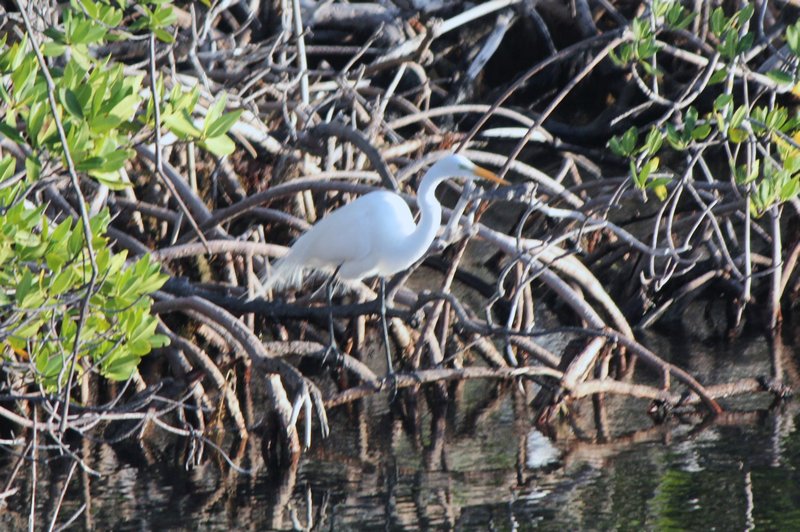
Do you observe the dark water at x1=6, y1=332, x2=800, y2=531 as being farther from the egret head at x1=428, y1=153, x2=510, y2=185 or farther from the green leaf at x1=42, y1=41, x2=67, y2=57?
the green leaf at x1=42, y1=41, x2=67, y2=57

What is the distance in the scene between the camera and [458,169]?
184 inches

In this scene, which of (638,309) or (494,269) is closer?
(638,309)

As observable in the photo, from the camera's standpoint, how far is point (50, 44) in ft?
9.97

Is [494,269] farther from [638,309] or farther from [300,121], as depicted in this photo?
[300,121]

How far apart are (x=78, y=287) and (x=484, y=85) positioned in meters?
6.31

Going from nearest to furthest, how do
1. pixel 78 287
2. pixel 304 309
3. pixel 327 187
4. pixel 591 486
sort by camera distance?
pixel 78 287
pixel 591 486
pixel 304 309
pixel 327 187

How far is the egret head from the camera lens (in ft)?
15.2

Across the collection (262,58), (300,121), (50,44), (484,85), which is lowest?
(50,44)

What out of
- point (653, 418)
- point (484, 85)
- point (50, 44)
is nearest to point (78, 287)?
point (50, 44)

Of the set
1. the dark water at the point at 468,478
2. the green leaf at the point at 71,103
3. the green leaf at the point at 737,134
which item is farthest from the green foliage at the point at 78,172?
the green leaf at the point at 737,134

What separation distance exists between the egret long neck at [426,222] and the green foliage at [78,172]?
163 centimetres

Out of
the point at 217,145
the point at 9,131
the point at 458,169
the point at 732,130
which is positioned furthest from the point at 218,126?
the point at 732,130

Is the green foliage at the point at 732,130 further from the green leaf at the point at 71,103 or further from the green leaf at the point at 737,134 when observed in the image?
the green leaf at the point at 71,103

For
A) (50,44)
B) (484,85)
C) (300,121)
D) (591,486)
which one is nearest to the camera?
(50,44)
